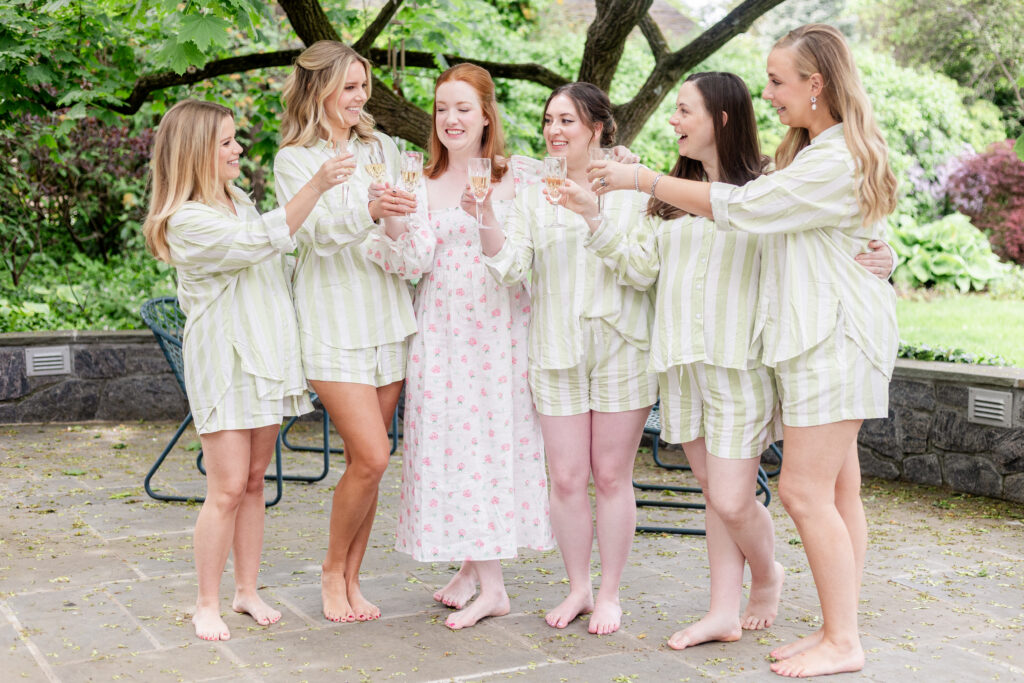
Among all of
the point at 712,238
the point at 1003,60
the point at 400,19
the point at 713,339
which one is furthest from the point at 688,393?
the point at 1003,60

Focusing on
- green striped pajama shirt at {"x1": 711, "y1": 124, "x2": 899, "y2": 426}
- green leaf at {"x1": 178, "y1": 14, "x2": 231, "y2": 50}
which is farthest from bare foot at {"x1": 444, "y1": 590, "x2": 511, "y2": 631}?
green leaf at {"x1": 178, "y1": 14, "x2": 231, "y2": 50}

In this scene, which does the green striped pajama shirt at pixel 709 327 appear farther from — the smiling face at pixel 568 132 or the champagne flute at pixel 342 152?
the champagne flute at pixel 342 152

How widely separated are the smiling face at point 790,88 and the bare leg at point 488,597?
1.70 metres

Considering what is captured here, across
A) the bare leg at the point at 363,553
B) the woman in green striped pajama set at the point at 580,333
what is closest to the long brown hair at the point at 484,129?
the woman in green striped pajama set at the point at 580,333

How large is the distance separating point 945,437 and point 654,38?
279 cm

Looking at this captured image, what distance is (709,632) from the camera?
331cm

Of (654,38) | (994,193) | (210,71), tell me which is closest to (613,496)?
(654,38)

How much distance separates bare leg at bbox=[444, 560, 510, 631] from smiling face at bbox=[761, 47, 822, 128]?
1.70 meters

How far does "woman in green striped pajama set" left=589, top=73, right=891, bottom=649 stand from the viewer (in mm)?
3148

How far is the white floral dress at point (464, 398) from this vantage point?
345 centimetres

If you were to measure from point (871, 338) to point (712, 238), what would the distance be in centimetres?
54

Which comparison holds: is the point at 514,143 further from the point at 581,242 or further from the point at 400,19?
the point at 581,242

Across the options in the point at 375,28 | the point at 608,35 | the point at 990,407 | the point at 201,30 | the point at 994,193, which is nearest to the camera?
the point at 201,30

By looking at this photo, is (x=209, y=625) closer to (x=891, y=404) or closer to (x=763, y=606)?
(x=763, y=606)
